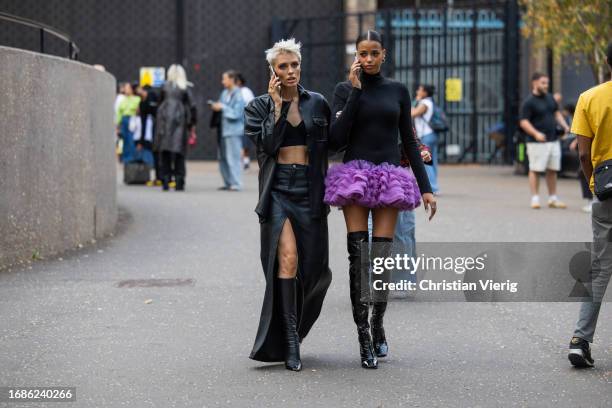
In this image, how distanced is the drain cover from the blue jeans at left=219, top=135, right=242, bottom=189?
9.69 metres

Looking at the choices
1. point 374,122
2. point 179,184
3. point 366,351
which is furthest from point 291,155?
point 179,184

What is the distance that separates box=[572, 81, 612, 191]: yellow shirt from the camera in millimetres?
6855

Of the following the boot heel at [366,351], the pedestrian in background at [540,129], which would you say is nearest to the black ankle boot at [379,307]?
the boot heel at [366,351]

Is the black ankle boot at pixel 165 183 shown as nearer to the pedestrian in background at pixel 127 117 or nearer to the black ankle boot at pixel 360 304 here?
the pedestrian in background at pixel 127 117

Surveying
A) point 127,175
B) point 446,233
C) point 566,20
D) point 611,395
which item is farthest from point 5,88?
point 566,20

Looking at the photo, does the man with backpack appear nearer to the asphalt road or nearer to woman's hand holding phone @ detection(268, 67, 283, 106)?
the asphalt road

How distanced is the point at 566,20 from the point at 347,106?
15903mm

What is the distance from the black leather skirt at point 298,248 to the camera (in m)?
6.94

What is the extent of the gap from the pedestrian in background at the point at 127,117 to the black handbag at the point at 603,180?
1610 centimetres

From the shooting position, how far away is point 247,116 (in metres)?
7.12

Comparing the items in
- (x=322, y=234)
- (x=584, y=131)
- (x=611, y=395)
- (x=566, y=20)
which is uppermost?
(x=566, y=20)

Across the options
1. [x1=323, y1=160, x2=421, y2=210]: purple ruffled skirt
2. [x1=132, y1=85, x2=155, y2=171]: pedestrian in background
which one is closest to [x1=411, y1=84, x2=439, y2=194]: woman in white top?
[x1=132, y1=85, x2=155, y2=171]: pedestrian in background

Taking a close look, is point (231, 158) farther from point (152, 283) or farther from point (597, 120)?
point (597, 120)

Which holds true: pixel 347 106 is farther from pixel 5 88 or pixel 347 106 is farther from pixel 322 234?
pixel 5 88
